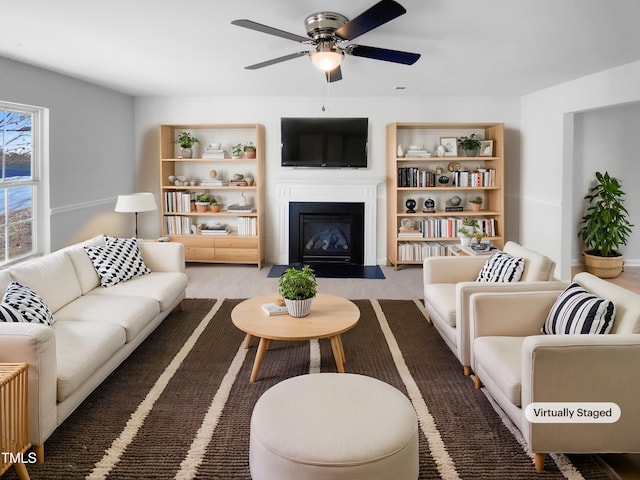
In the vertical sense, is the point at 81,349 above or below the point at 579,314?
below

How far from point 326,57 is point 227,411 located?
7.34 feet

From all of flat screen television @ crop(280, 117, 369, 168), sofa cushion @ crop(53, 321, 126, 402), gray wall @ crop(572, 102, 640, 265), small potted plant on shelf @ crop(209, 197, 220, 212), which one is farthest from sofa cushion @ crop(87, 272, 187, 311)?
gray wall @ crop(572, 102, 640, 265)

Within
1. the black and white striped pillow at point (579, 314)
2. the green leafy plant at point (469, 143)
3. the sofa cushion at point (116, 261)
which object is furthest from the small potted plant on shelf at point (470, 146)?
the sofa cushion at point (116, 261)

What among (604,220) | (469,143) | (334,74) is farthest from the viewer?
(469,143)

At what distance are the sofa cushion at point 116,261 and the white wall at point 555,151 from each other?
4.50 metres

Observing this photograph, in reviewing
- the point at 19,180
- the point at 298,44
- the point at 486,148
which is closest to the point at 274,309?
the point at 298,44

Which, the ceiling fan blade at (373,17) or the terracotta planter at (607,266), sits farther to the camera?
the terracotta planter at (607,266)

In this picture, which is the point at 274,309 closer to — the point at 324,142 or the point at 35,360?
the point at 35,360

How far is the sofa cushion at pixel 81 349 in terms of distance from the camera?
242 centimetres

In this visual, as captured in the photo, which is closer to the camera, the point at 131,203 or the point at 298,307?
Answer: the point at 298,307

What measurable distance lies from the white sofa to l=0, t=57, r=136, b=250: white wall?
47.2 inches

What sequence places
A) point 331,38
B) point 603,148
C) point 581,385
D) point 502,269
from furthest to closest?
point 603,148
point 502,269
point 331,38
point 581,385

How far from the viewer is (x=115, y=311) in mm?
3283

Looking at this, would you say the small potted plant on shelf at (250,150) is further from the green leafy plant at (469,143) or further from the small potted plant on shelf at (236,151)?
the green leafy plant at (469,143)
